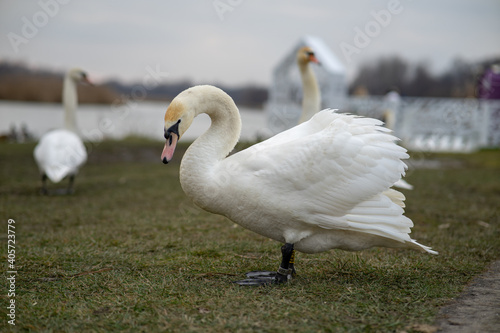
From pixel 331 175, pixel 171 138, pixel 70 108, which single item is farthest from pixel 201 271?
pixel 70 108

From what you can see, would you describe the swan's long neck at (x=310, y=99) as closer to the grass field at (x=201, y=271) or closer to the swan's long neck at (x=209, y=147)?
the grass field at (x=201, y=271)

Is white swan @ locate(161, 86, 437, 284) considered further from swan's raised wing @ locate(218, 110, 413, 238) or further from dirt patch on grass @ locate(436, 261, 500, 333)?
dirt patch on grass @ locate(436, 261, 500, 333)

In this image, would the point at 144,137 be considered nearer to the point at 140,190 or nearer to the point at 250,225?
the point at 140,190

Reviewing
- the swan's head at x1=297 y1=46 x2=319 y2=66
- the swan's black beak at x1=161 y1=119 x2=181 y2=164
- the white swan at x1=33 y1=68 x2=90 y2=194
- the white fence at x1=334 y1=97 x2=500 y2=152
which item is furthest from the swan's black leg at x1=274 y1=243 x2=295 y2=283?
the white fence at x1=334 y1=97 x2=500 y2=152

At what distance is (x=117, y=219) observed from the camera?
20.7ft

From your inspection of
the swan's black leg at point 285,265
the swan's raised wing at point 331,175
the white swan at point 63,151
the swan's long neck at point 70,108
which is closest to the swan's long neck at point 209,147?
the swan's raised wing at point 331,175

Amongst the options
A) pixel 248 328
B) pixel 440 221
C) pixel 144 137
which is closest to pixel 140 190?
pixel 440 221

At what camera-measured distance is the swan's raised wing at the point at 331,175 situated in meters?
3.40

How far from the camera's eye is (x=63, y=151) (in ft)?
27.7

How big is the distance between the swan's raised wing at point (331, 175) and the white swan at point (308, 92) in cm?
325

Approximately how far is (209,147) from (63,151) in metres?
5.59

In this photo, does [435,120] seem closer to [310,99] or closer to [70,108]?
[310,99]

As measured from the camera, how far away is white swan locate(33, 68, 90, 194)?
8129 millimetres

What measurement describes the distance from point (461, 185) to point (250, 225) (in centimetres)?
706
